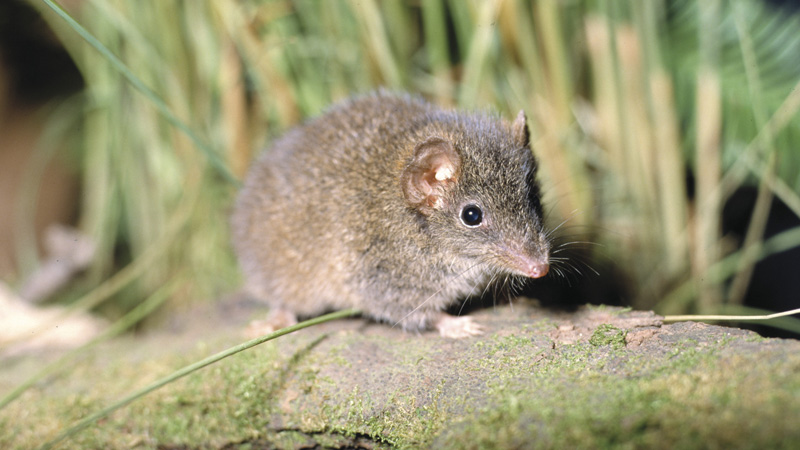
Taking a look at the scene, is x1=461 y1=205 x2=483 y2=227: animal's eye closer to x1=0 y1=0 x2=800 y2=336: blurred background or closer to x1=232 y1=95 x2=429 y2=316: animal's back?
x1=232 y1=95 x2=429 y2=316: animal's back

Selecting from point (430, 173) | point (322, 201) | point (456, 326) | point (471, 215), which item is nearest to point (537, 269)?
point (471, 215)

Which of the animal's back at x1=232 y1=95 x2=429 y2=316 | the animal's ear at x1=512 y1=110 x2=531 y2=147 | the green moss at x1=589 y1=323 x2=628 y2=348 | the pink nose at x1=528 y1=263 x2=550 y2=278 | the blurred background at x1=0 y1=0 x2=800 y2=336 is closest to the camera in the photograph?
the green moss at x1=589 y1=323 x2=628 y2=348

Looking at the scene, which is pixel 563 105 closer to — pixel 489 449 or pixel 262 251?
pixel 262 251

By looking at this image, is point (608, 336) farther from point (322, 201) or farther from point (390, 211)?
point (322, 201)

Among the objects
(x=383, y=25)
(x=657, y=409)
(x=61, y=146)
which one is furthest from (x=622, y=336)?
(x=61, y=146)

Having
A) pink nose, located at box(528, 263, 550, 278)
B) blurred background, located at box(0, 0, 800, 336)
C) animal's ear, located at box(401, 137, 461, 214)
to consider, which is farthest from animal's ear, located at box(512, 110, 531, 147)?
blurred background, located at box(0, 0, 800, 336)

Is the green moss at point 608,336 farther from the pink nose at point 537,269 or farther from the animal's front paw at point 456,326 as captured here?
the animal's front paw at point 456,326

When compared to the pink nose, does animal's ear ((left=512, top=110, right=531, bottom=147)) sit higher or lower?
higher
